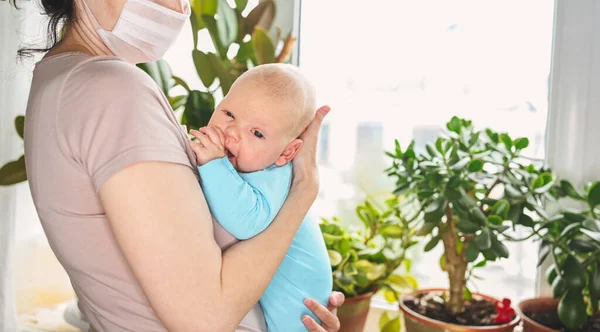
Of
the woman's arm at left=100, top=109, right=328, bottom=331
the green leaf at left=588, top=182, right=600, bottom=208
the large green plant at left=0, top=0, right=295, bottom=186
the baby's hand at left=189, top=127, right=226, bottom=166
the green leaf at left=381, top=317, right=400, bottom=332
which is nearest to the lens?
the woman's arm at left=100, top=109, right=328, bottom=331

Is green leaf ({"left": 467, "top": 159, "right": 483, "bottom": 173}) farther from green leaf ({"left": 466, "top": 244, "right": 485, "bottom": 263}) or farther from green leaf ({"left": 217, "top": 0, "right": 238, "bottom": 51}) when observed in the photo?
green leaf ({"left": 217, "top": 0, "right": 238, "bottom": 51})

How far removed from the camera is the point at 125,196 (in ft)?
2.50

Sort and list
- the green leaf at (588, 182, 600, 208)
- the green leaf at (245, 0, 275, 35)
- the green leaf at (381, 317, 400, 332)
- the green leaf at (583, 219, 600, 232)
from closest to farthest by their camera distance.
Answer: the green leaf at (583, 219, 600, 232)
the green leaf at (588, 182, 600, 208)
the green leaf at (245, 0, 275, 35)
the green leaf at (381, 317, 400, 332)

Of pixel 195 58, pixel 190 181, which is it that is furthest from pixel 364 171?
pixel 190 181

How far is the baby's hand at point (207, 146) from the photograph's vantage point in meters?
0.92

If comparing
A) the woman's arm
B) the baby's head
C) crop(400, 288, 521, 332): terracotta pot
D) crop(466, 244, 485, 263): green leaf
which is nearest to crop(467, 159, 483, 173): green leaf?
crop(466, 244, 485, 263): green leaf

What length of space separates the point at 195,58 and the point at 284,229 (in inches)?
36.7

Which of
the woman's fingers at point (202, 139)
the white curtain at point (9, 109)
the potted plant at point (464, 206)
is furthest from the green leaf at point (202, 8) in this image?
the woman's fingers at point (202, 139)

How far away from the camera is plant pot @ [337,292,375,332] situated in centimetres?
175

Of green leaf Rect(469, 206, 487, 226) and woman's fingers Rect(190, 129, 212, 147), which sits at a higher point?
woman's fingers Rect(190, 129, 212, 147)

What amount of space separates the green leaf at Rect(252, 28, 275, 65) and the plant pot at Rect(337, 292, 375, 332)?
765 mm

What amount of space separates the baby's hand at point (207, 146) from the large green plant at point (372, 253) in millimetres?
887

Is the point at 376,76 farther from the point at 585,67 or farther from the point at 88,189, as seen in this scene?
the point at 88,189

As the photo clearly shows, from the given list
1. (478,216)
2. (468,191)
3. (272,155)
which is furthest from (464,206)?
(272,155)
